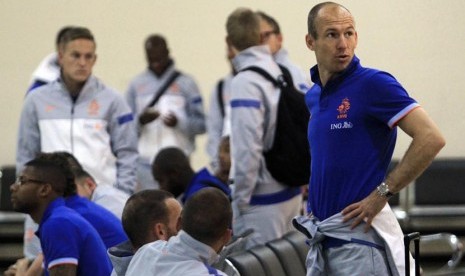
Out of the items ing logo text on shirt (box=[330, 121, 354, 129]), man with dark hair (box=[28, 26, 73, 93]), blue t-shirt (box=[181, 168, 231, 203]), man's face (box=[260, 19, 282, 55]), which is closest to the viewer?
ing logo text on shirt (box=[330, 121, 354, 129])

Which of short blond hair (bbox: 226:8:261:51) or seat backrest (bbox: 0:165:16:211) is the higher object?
short blond hair (bbox: 226:8:261:51)

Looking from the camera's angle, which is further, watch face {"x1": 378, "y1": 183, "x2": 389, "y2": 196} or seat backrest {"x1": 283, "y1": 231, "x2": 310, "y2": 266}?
seat backrest {"x1": 283, "y1": 231, "x2": 310, "y2": 266}

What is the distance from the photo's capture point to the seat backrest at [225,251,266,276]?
417 centimetres

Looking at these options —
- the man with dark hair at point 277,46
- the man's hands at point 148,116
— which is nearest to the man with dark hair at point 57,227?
the man with dark hair at point 277,46

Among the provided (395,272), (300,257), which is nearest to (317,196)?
(395,272)

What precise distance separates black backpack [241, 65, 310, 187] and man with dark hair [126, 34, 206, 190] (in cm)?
231

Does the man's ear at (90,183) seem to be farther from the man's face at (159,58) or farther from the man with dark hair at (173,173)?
the man's face at (159,58)

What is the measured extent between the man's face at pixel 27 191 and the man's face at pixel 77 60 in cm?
168

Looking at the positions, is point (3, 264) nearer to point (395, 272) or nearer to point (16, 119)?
point (16, 119)

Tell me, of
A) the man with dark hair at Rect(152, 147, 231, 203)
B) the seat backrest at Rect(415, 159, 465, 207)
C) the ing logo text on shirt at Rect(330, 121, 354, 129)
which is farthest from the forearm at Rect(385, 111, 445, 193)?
the seat backrest at Rect(415, 159, 465, 207)

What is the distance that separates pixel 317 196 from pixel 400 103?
0.42m

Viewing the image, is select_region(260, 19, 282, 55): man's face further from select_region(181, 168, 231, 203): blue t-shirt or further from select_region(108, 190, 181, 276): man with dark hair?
select_region(108, 190, 181, 276): man with dark hair

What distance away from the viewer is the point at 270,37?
6.30 metres

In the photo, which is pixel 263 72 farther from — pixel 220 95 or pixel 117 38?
pixel 117 38
